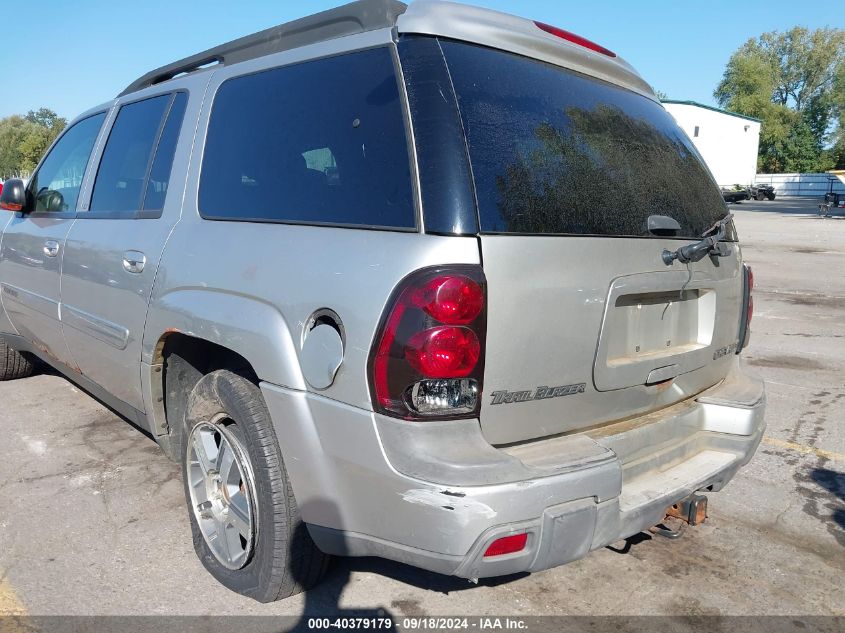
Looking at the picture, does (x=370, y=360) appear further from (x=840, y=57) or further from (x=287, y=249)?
(x=840, y=57)

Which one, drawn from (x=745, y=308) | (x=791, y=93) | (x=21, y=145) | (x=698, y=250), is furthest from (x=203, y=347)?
(x=791, y=93)

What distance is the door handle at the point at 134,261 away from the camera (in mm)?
3211

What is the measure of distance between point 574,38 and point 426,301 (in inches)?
60.2

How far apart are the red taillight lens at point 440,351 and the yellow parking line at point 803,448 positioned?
130 inches

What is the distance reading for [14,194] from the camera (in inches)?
178

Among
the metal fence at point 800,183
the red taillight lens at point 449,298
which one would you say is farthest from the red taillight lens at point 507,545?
the metal fence at point 800,183

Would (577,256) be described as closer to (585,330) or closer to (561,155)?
(585,330)

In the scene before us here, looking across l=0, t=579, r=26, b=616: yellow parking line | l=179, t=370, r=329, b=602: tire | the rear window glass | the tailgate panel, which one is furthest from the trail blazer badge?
l=0, t=579, r=26, b=616: yellow parking line

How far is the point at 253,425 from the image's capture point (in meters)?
2.55

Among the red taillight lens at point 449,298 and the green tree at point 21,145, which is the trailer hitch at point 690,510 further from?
the green tree at point 21,145

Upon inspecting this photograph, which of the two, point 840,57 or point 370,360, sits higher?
point 840,57

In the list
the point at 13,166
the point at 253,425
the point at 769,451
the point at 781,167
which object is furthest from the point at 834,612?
the point at 781,167

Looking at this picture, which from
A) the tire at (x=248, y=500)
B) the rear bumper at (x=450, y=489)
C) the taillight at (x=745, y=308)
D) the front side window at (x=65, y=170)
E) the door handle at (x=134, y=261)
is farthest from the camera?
the front side window at (x=65, y=170)

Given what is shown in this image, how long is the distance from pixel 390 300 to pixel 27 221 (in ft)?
11.4
